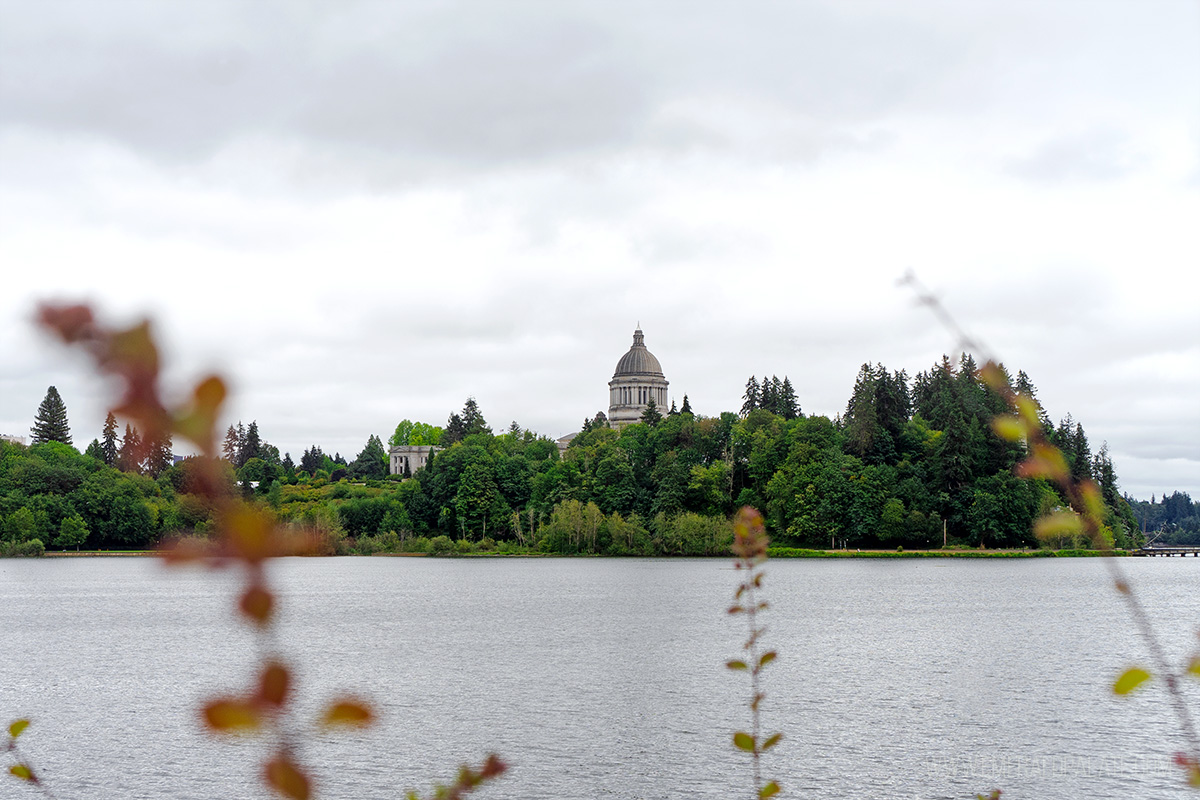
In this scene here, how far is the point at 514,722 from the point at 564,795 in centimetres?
722

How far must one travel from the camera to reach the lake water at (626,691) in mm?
23188

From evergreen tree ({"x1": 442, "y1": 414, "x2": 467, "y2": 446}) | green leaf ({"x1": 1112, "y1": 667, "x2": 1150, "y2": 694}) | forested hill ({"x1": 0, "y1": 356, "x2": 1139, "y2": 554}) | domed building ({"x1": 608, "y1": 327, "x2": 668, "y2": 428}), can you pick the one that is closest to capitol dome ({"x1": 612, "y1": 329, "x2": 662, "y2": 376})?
domed building ({"x1": 608, "y1": 327, "x2": 668, "y2": 428})

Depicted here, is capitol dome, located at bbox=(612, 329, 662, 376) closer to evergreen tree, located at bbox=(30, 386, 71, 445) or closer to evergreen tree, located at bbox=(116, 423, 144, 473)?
evergreen tree, located at bbox=(30, 386, 71, 445)

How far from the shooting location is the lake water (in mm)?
23188

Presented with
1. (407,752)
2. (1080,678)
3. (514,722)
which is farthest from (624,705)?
(1080,678)

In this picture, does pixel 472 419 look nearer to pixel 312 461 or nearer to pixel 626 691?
pixel 312 461

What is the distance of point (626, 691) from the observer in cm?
3344

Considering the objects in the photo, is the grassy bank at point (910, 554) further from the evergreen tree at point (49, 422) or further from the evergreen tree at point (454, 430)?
the evergreen tree at point (49, 422)

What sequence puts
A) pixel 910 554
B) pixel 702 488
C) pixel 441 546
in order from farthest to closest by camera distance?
pixel 441 546 → pixel 702 488 → pixel 910 554

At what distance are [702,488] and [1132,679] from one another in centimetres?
10725

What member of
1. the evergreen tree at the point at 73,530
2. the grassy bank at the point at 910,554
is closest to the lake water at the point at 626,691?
the grassy bank at the point at 910,554

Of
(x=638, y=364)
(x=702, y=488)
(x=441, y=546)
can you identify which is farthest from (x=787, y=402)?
(x=638, y=364)

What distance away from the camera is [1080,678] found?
3519cm

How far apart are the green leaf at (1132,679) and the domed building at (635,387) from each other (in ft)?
590
